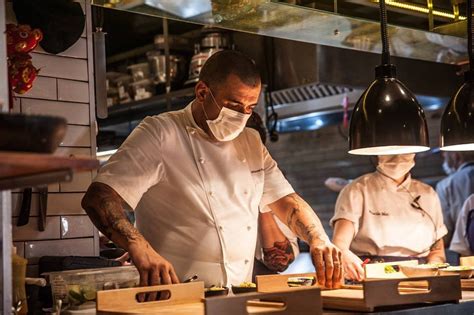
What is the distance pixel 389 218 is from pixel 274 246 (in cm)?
97

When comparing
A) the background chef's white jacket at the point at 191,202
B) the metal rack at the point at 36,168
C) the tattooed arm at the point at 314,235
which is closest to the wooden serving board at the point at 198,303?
the tattooed arm at the point at 314,235

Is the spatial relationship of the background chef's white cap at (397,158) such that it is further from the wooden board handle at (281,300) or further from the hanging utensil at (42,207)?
the wooden board handle at (281,300)

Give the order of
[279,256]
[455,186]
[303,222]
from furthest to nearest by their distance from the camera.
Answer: [455,186] < [279,256] < [303,222]

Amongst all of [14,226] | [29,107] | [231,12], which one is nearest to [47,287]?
[14,226]

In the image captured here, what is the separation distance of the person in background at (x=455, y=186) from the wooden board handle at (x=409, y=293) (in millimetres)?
4285

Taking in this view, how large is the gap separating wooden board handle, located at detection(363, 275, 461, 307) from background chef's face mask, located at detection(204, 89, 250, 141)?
1170 millimetres

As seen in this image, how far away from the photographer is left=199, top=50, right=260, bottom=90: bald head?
3.34 metres

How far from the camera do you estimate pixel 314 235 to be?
3.35 meters

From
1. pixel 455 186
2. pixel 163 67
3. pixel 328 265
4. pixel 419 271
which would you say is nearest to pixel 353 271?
pixel 419 271

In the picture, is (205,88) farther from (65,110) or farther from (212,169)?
(65,110)

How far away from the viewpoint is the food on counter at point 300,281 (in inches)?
114

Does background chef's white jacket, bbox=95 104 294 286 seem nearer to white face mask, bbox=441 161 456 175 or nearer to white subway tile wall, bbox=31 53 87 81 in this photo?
white subway tile wall, bbox=31 53 87 81

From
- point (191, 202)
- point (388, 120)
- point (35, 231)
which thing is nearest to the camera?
point (388, 120)

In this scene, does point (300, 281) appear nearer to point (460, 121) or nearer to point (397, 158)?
point (460, 121)
